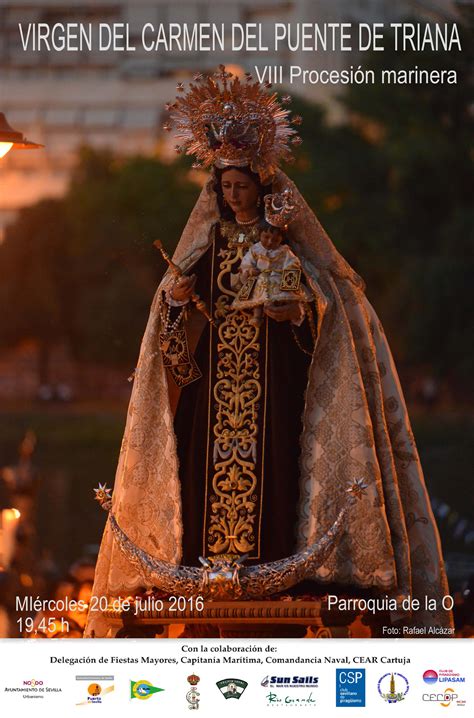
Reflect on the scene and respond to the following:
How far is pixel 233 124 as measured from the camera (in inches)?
394

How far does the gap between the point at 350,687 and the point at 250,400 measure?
4.30 feet

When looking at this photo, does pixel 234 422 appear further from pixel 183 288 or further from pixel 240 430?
pixel 183 288

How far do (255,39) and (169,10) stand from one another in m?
0.51

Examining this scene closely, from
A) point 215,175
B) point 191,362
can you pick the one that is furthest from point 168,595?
point 215,175

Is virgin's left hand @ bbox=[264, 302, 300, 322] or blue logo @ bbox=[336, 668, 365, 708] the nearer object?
virgin's left hand @ bbox=[264, 302, 300, 322]

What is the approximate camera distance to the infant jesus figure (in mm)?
9984

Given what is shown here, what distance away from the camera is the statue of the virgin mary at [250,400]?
10.1 m

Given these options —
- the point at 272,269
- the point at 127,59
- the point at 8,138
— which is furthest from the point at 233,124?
the point at 127,59

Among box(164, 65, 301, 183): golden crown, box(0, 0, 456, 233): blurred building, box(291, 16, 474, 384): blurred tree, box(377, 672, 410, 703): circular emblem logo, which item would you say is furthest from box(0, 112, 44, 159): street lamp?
box(291, 16, 474, 384): blurred tree

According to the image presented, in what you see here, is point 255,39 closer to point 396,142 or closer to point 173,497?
point 173,497

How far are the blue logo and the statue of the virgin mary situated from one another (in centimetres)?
44

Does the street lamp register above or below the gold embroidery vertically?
above

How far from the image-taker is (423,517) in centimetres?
1050

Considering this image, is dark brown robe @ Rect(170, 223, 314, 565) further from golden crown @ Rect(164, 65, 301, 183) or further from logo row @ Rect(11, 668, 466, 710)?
logo row @ Rect(11, 668, 466, 710)
